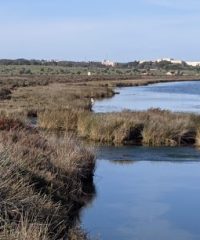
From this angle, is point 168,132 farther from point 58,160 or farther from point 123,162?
point 58,160

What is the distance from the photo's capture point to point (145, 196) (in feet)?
53.6

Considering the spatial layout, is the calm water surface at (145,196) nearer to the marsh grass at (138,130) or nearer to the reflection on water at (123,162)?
the reflection on water at (123,162)

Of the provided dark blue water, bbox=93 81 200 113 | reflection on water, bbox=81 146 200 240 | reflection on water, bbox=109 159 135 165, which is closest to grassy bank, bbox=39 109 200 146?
reflection on water, bbox=81 146 200 240

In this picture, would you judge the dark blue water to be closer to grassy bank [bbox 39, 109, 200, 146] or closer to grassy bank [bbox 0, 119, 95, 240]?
grassy bank [bbox 39, 109, 200, 146]

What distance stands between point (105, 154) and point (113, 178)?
403 centimetres

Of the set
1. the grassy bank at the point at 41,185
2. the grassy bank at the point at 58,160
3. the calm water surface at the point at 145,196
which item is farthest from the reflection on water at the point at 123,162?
the grassy bank at the point at 41,185

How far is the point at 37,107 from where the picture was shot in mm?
37281

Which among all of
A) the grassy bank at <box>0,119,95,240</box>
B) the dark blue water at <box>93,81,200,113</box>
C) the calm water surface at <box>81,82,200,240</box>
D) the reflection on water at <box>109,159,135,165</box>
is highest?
the grassy bank at <box>0,119,95,240</box>

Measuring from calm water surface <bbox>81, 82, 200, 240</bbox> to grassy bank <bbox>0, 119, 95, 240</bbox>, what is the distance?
551mm

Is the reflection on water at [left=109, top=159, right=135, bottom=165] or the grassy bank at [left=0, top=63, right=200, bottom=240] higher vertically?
the grassy bank at [left=0, top=63, right=200, bottom=240]

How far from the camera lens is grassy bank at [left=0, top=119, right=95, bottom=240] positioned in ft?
31.0

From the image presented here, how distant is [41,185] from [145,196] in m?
3.97

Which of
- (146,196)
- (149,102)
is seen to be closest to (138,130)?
(146,196)

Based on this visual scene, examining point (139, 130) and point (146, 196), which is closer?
point (146, 196)
